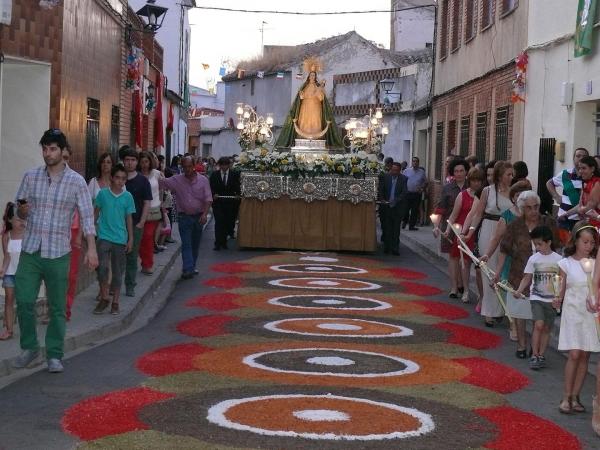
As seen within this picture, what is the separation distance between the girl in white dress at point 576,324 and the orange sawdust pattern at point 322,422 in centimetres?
136

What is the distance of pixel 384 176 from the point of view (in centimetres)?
2219

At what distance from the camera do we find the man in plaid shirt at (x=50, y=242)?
9461 millimetres

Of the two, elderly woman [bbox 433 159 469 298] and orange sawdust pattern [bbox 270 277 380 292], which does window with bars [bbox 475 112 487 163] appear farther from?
elderly woman [bbox 433 159 469 298]

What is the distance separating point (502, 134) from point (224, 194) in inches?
236

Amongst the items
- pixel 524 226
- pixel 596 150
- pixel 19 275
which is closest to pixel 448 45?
pixel 596 150

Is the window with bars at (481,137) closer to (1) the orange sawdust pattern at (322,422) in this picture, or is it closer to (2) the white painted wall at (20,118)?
(2) the white painted wall at (20,118)

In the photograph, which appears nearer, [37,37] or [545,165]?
[37,37]

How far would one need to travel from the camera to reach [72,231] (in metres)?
11.4

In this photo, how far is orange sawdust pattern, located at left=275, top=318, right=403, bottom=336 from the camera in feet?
39.5

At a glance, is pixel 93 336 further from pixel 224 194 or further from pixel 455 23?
pixel 455 23

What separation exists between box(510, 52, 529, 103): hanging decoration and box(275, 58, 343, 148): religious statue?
566 centimetres

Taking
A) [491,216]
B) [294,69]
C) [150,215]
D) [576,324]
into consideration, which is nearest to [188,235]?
[150,215]

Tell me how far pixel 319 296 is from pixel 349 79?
38.4m

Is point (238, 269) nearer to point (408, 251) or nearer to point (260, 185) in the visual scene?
point (260, 185)
